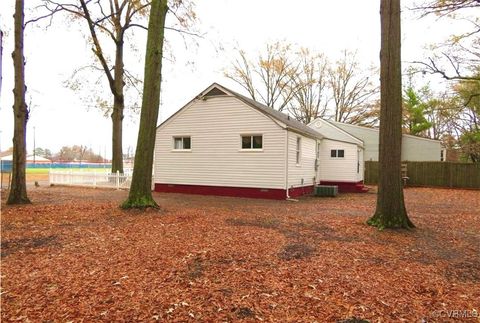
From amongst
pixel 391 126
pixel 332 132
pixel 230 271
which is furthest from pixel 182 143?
pixel 332 132

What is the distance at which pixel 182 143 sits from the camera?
53.9 ft

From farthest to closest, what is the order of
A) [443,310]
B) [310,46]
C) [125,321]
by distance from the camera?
[310,46]
[443,310]
[125,321]

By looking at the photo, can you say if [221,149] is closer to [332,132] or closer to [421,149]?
[332,132]

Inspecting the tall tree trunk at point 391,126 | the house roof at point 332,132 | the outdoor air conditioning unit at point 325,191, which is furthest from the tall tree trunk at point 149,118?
the house roof at point 332,132

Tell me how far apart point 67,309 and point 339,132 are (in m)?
23.9

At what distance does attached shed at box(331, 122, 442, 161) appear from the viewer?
2694cm

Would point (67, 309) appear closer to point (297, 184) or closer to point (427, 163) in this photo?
point (297, 184)

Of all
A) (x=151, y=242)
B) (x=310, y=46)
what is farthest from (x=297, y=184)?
(x=310, y=46)

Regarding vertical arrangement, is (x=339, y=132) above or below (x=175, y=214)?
above

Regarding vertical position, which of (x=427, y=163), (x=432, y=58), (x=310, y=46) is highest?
(x=310, y=46)

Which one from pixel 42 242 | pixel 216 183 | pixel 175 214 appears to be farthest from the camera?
pixel 216 183

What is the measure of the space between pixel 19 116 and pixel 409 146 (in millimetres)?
27183

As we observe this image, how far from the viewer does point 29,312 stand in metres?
3.36

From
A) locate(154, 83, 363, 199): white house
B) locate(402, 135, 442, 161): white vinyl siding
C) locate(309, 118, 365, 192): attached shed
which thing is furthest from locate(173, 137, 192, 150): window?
locate(402, 135, 442, 161): white vinyl siding
